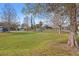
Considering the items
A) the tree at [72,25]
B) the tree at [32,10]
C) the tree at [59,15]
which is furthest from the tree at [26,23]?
the tree at [72,25]

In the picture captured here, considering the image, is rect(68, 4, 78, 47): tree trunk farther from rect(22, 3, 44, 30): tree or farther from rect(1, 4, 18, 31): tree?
rect(1, 4, 18, 31): tree

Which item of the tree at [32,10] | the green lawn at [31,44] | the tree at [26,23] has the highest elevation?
the tree at [32,10]

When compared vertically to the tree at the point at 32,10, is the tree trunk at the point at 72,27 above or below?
below

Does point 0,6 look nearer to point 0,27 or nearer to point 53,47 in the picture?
point 0,27

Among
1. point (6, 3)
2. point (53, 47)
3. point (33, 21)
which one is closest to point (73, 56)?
point (53, 47)

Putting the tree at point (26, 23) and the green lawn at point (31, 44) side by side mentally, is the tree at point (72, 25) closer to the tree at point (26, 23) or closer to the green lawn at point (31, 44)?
A: the green lawn at point (31, 44)

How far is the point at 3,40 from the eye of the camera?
4.95m

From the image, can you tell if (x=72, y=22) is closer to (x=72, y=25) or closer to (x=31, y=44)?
(x=72, y=25)

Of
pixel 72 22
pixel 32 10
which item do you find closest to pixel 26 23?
pixel 32 10

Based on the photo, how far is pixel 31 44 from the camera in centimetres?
495

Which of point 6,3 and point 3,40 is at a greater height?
point 6,3

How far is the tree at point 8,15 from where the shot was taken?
16.2ft

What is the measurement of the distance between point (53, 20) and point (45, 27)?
A: 0.11 m

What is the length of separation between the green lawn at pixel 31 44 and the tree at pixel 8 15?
0.10 m
